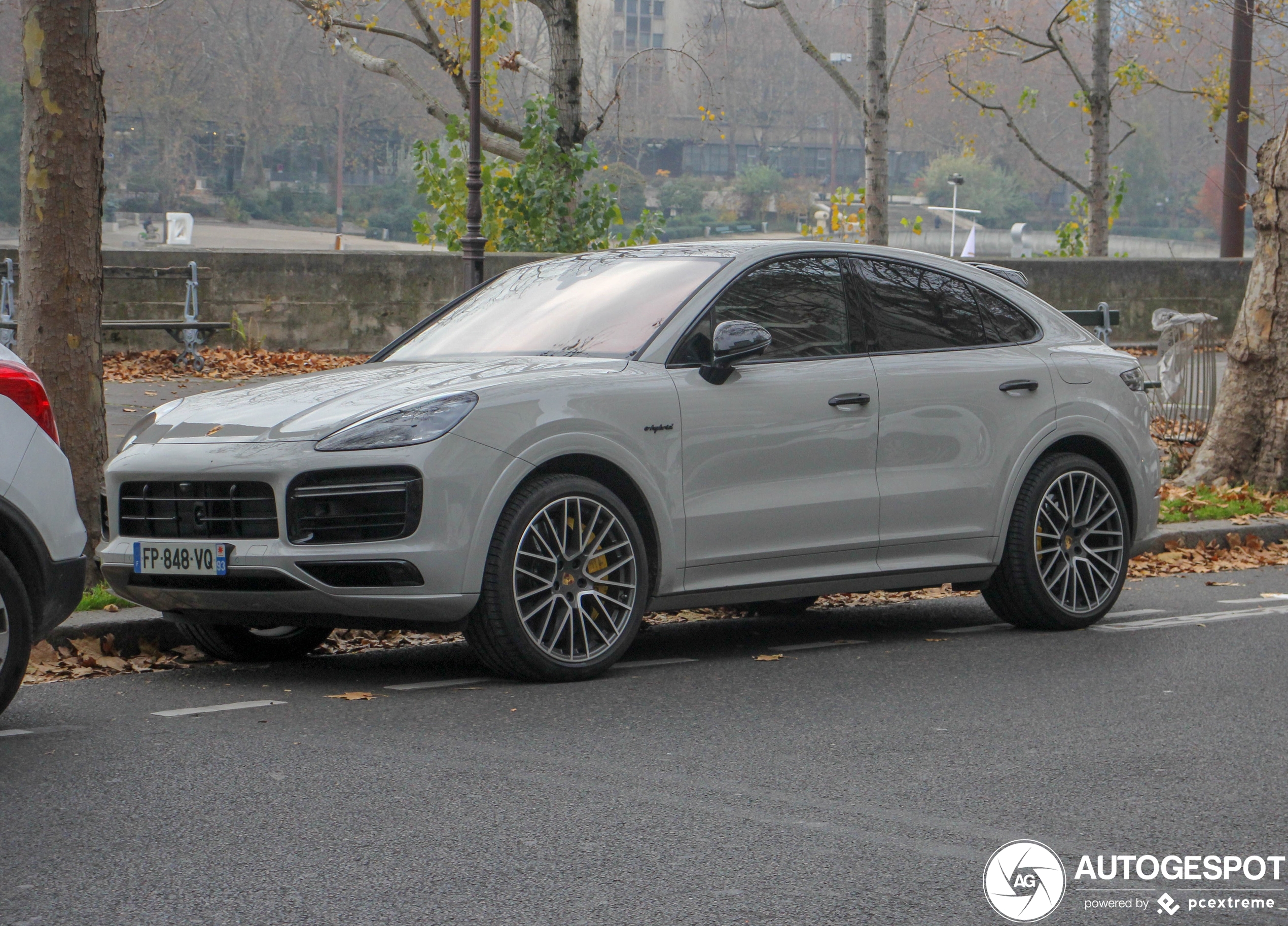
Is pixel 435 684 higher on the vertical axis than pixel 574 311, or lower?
lower

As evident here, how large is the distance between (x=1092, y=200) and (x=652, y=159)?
92.9m

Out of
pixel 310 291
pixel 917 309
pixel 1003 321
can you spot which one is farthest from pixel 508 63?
pixel 917 309

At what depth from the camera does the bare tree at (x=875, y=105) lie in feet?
76.4

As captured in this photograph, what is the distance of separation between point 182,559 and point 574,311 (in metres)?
1.92

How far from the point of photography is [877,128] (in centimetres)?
2412

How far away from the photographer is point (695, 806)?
184 inches

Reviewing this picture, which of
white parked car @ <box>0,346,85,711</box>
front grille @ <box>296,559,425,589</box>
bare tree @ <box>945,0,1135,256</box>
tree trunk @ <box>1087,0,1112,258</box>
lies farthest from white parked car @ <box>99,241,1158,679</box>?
tree trunk @ <box>1087,0,1112,258</box>

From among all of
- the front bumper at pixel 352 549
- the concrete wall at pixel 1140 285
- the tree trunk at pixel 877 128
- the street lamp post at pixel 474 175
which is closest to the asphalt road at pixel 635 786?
the front bumper at pixel 352 549

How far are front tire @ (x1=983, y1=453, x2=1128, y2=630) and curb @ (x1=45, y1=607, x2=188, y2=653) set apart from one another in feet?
11.7

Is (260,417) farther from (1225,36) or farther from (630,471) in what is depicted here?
(1225,36)

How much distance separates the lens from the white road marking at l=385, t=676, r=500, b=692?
6301 mm

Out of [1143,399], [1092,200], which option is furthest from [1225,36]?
[1143,399]

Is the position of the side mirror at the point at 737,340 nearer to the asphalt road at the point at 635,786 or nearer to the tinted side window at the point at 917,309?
the tinted side window at the point at 917,309

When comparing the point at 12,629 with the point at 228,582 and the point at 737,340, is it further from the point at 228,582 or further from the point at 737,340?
the point at 737,340
